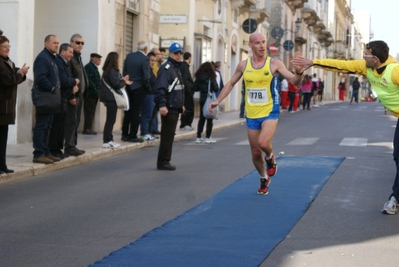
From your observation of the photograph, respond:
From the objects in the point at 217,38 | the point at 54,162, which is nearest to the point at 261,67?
the point at 54,162

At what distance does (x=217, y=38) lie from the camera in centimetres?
3672

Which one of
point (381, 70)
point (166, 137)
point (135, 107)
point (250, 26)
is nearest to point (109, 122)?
point (135, 107)

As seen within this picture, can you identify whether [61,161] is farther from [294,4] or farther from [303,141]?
[294,4]

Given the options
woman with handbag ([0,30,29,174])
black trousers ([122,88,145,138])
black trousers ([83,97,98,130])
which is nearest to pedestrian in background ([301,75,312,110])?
black trousers ([83,97,98,130])

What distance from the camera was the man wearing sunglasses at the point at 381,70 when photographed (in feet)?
30.2

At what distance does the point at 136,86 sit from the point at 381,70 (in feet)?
30.8

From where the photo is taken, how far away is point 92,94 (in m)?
20.2

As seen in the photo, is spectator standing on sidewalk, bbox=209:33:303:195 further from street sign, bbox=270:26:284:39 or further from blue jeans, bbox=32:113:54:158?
street sign, bbox=270:26:284:39

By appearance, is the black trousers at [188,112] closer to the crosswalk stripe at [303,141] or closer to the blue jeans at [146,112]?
the crosswalk stripe at [303,141]

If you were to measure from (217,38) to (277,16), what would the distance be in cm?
2067

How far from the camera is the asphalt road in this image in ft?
23.7

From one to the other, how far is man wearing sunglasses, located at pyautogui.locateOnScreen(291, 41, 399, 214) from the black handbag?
5.11m

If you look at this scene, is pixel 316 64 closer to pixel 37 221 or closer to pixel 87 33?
pixel 37 221

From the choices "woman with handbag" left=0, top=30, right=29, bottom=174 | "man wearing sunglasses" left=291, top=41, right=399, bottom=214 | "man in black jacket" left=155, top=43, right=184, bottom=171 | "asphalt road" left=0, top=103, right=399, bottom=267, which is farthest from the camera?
"man in black jacket" left=155, top=43, right=184, bottom=171
